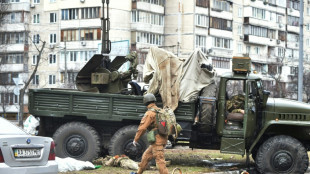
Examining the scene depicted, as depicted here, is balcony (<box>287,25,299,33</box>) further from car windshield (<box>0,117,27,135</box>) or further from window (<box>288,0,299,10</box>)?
car windshield (<box>0,117,27,135</box>)

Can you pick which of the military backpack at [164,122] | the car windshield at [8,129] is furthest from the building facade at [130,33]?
the car windshield at [8,129]

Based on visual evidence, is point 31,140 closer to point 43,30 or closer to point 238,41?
point 43,30

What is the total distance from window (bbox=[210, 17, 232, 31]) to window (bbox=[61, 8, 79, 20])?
1680cm

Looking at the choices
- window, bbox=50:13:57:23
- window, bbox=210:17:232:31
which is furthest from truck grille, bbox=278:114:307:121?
window, bbox=210:17:232:31

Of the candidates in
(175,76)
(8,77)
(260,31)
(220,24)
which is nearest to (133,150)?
(175,76)

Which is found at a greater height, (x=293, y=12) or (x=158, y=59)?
(x=293, y=12)

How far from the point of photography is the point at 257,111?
1577 centimetres

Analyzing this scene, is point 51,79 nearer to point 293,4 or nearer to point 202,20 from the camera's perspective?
point 202,20

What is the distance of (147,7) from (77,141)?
187ft

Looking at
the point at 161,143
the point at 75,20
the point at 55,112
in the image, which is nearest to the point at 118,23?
the point at 75,20

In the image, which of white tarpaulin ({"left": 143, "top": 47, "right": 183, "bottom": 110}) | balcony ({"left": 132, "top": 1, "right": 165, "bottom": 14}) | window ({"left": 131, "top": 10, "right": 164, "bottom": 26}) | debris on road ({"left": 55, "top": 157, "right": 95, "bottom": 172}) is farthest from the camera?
window ({"left": 131, "top": 10, "right": 164, "bottom": 26})

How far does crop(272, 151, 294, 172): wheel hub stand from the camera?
15148 mm

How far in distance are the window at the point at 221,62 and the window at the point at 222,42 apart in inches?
63.7

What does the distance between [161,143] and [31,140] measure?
312cm
